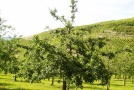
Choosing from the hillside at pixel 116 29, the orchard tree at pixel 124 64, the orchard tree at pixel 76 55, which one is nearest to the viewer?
the orchard tree at pixel 76 55

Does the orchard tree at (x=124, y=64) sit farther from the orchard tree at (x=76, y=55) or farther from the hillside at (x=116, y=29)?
the hillside at (x=116, y=29)

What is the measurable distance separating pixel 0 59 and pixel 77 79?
19.8m

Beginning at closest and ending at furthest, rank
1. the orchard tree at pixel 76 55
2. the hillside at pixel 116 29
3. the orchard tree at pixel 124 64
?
the orchard tree at pixel 76 55 < the orchard tree at pixel 124 64 < the hillside at pixel 116 29

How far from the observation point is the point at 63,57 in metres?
24.7

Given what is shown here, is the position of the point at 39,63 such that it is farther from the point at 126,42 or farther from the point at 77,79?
the point at 126,42

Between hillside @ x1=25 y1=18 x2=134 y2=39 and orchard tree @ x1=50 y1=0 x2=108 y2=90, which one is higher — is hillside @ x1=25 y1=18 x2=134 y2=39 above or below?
above

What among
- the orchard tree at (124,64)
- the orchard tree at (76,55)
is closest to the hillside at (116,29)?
the orchard tree at (124,64)

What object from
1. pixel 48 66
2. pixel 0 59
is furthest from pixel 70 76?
pixel 0 59

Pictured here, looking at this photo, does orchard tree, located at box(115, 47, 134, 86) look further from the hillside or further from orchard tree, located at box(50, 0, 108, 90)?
the hillside

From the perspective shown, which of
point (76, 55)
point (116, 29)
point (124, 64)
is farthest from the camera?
point (116, 29)

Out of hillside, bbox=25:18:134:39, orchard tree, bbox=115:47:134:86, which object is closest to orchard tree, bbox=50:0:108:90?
orchard tree, bbox=115:47:134:86

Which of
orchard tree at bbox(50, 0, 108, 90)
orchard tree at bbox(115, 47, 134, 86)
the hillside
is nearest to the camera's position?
orchard tree at bbox(50, 0, 108, 90)

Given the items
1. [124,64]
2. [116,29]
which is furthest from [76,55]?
[116,29]

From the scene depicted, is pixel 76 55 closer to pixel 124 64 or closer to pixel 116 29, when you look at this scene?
pixel 124 64
